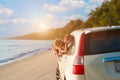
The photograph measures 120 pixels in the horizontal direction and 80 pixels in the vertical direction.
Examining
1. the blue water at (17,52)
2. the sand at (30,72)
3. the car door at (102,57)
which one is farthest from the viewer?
the blue water at (17,52)

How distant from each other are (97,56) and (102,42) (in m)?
0.28

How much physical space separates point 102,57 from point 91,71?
0.31m

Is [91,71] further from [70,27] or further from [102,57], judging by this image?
[70,27]

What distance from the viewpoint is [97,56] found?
6.61 m

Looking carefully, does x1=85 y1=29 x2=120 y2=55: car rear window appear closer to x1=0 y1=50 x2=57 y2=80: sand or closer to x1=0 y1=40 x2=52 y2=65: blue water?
x1=0 y1=50 x2=57 y2=80: sand

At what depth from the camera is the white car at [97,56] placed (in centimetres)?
659

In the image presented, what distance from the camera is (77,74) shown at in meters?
6.80

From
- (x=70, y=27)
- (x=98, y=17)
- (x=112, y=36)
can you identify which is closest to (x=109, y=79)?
(x=112, y=36)

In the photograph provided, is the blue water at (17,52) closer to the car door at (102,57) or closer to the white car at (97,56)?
the white car at (97,56)

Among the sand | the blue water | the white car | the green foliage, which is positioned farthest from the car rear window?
the green foliage

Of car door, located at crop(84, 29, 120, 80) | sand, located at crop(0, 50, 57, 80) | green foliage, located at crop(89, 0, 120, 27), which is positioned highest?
green foliage, located at crop(89, 0, 120, 27)

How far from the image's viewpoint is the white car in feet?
21.6

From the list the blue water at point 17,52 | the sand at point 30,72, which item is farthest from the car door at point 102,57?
the blue water at point 17,52

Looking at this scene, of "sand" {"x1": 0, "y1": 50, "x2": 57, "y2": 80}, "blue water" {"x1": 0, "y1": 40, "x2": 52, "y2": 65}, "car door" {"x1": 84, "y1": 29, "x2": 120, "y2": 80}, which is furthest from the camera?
"blue water" {"x1": 0, "y1": 40, "x2": 52, "y2": 65}
